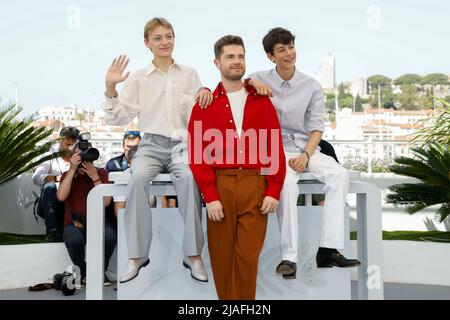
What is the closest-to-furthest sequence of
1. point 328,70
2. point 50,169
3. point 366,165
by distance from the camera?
point 50,169, point 366,165, point 328,70

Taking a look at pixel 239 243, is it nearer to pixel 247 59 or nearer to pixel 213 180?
pixel 213 180

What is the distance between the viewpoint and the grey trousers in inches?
119

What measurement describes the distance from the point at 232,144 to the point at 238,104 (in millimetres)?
238

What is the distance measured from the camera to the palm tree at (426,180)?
549cm

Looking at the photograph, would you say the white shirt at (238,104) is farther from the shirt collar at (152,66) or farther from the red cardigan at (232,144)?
the shirt collar at (152,66)

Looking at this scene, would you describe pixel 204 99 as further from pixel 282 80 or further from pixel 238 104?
pixel 282 80

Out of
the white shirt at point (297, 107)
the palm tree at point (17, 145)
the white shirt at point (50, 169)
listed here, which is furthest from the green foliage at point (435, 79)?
the white shirt at point (297, 107)

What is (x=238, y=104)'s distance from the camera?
3.07m

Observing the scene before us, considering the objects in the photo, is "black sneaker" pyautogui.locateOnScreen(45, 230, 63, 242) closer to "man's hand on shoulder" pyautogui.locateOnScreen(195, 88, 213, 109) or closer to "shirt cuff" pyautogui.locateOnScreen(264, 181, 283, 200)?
"man's hand on shoulder" pyautogui.locateOnScreen(195, 88, 213, 109)

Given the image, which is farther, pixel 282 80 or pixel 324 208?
pixel 282 80

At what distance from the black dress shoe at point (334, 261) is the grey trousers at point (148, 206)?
2.10 feet

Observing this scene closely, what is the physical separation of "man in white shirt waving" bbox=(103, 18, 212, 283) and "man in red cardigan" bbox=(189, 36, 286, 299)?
0.13 meters

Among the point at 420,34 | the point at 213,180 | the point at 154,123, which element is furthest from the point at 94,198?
the point at 420,34

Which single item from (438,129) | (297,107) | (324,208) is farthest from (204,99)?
(438,129)
